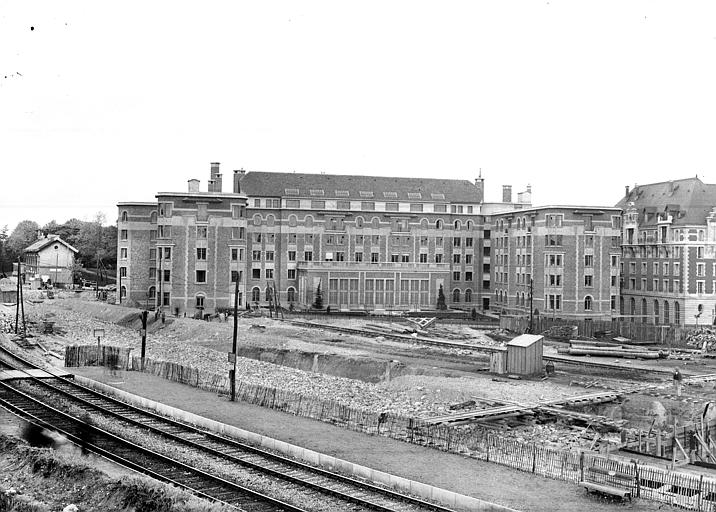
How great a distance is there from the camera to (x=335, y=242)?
95.5m

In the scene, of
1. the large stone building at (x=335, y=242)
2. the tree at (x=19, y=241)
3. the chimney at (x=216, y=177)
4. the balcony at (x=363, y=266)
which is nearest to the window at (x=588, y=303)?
the large stone building at (x=335, y=242)

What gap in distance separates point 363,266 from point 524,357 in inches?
1959

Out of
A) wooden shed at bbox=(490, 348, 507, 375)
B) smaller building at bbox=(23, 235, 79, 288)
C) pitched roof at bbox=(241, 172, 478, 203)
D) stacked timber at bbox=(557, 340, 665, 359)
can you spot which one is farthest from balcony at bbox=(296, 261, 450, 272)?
smaller building at bbox=(23, 235, 79, 288)

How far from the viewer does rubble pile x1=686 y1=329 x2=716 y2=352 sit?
63.8m

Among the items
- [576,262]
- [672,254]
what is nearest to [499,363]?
[576,262]

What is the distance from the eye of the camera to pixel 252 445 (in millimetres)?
28234

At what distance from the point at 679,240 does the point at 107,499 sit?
79374mm

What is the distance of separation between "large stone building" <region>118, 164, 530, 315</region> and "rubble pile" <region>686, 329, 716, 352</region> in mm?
33588

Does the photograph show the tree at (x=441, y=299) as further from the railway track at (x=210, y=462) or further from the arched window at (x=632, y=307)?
the railway track at (x=210, y=462)

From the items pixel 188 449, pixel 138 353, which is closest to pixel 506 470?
pixel 188 449

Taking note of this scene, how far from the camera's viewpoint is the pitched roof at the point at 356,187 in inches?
3770

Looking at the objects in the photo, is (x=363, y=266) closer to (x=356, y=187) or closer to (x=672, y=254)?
(x=356, y=187)

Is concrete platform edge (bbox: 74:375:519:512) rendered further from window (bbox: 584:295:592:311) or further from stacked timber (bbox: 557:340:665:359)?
window (bbox: 584:295:592:311)

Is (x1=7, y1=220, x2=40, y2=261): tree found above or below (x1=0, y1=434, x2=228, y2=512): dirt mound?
above
